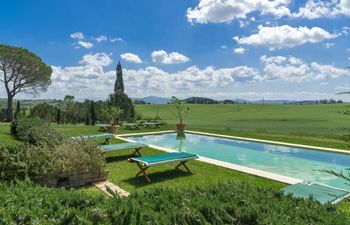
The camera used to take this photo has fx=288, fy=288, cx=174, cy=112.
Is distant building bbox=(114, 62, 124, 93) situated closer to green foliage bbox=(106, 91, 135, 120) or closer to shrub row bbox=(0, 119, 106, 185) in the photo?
green foliage bbox=(106, 91, 135, 120)

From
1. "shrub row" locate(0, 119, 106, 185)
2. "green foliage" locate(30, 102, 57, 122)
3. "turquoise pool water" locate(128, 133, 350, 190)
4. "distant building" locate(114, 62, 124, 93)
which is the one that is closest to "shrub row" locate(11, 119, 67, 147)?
"shrub row" locate(0, 119, 106, 185)

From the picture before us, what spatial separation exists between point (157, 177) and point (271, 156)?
6159mm

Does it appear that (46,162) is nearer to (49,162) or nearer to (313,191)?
(49,162)

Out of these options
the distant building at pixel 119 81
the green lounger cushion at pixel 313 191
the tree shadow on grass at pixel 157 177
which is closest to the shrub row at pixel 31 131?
the tree shadow on grass at pixel 157 177

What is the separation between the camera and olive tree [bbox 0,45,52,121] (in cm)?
2969

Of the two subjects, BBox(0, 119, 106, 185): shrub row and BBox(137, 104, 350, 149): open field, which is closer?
BBox(0, 119, 106, 185): shrub row

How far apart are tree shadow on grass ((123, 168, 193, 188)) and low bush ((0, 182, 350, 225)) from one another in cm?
353

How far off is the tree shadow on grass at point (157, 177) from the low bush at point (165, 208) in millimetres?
3525

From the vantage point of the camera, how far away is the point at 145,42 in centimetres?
2250

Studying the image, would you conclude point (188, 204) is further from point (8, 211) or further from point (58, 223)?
point (8, 211)

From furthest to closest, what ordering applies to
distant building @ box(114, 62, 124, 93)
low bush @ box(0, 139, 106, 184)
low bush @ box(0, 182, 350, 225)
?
1. distant building @ box(114, 62, 124, 93)
2. low bush @ box(0, 139, 106, 184)
3. low bush @ box(0, 182, 350, 225)

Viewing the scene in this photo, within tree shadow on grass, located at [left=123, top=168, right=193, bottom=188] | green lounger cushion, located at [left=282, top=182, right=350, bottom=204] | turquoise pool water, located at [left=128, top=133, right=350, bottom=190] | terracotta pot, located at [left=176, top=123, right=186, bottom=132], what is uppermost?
terracotta pot, located at [left=176, top=123, right=186, bottom=132]

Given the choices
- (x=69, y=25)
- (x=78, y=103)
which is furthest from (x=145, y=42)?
(x=78, y=103)

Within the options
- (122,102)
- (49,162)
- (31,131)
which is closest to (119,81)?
(122,102)
